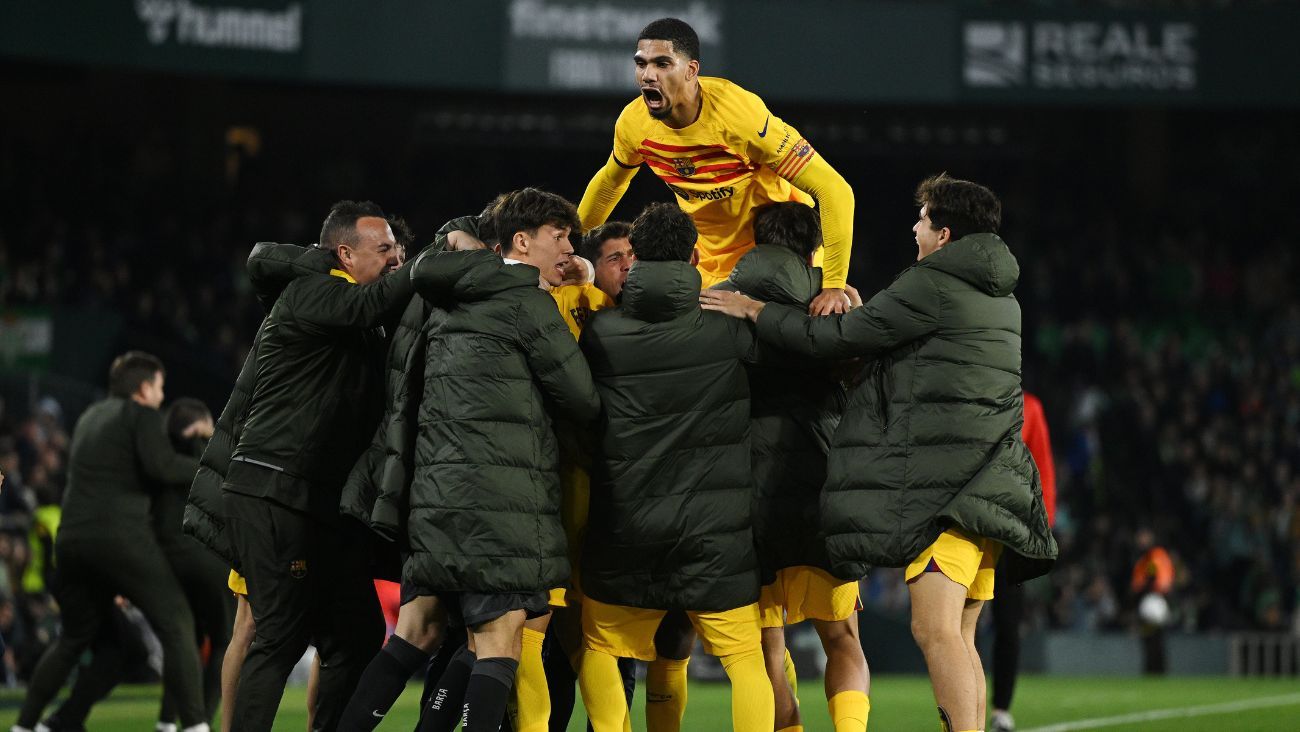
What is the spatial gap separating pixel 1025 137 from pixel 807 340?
21.1 meters

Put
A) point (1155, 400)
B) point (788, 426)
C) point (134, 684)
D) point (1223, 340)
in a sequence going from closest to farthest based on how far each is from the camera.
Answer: point (788, 426) → point (134, 684) → point (1155, 400) → point (1223, 340)

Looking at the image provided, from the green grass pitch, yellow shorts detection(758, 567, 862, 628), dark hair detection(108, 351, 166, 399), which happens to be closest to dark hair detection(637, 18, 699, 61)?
yellow shorts detection(758, 567, 862, 628)

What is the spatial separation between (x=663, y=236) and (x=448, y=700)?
5.73 feet

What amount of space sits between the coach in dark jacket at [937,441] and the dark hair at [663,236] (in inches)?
15.2

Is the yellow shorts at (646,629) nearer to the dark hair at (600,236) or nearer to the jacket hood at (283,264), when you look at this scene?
the dark hair at (600,236)

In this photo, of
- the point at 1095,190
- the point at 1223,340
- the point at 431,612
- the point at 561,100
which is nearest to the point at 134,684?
the point at 431,612

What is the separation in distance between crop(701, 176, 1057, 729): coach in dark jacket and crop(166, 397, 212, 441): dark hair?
391 cm

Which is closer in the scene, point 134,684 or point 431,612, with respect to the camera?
point 431,612

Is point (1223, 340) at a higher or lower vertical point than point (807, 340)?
higher

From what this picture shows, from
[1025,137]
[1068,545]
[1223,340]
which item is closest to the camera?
[1068,545]

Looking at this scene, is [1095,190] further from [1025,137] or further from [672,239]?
[672,239]

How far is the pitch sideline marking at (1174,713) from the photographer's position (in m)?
10.3

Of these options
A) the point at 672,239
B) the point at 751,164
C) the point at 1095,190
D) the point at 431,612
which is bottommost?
the point at 431,612

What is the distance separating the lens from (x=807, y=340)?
20.0 ft
